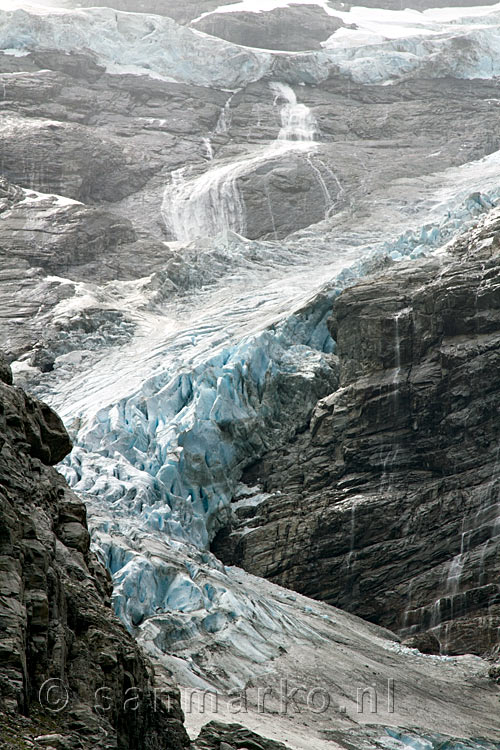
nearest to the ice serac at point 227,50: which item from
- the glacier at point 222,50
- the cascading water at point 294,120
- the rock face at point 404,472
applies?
the glacier at point 222,50

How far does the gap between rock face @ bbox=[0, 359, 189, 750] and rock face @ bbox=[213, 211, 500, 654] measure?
962 inches

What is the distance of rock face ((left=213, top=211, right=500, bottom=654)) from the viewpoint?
39.3m

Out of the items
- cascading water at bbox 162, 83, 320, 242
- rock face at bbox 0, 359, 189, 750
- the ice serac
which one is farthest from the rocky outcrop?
the ice serac

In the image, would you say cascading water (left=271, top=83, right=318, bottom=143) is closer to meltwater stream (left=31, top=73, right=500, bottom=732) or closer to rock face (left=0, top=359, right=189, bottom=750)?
meltwater stream (left=31, top=73, right=500, bottom=732)

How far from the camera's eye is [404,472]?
4291 cm

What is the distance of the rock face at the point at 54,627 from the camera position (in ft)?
35.6

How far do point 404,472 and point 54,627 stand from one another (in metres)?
31.9

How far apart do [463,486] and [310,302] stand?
11617mm

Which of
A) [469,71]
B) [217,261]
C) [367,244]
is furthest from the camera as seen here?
[469,71]

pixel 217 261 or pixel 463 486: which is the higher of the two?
pixel 217 261

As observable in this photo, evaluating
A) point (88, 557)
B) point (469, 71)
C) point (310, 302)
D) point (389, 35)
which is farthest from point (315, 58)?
point (88, 557)

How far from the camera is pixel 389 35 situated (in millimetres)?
94875

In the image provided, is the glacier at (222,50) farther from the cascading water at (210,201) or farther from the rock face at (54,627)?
the rock face at (54,627)

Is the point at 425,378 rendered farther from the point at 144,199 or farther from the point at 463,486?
the point at 144,199
